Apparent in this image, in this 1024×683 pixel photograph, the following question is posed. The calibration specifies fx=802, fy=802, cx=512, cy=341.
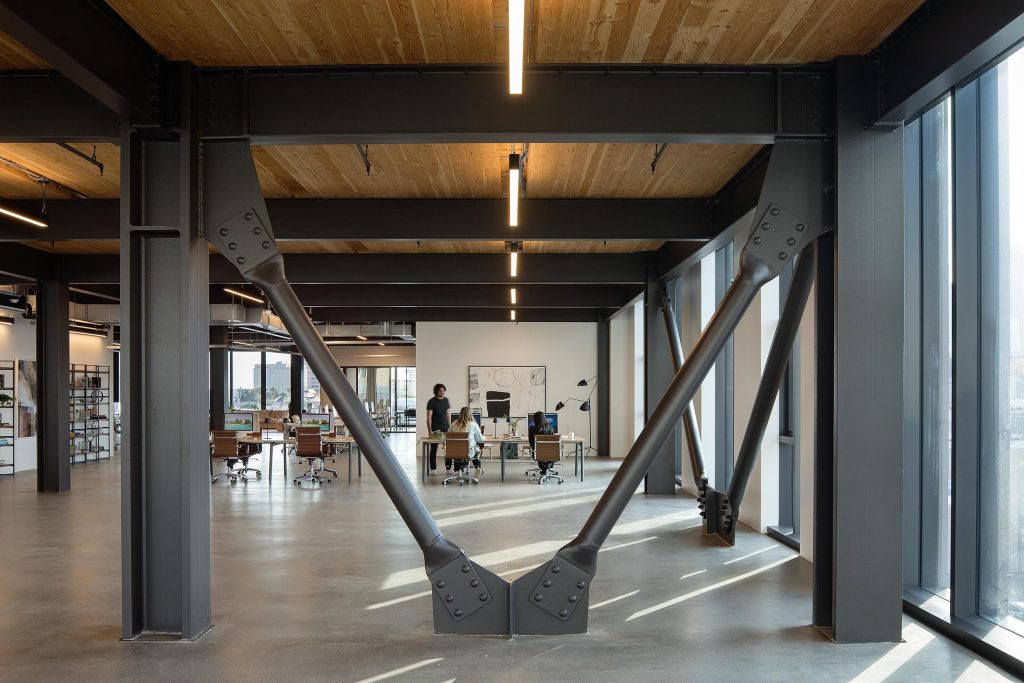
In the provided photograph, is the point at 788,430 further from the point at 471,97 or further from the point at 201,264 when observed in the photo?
the point at 201,264

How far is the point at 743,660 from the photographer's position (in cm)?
451

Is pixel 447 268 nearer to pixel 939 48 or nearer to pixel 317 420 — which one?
pixel 939 48

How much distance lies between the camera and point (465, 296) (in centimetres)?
1416

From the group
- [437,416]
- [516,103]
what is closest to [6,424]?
[437,416]

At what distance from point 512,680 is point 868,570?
2.26 meters

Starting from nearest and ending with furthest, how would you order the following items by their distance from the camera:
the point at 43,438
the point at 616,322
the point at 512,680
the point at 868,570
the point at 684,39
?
the point at 512,680
the point at 684,39
the point at 868,570
the point at 43,438
the point at 616,322

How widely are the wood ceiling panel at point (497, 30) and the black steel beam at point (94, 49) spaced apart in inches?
3.8

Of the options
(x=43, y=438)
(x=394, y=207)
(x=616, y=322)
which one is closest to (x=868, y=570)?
(x=394, y=207)

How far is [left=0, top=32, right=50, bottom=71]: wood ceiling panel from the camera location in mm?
4504

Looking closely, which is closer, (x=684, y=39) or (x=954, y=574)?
(x=684, y=39)

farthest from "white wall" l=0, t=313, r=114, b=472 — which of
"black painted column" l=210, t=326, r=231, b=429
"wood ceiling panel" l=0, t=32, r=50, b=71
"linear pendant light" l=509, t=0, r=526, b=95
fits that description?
"linear pendant light" l=509, t=0, r=526, b=95

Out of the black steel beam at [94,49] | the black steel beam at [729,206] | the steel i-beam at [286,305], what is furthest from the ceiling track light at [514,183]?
the black steel beam at [94,49]

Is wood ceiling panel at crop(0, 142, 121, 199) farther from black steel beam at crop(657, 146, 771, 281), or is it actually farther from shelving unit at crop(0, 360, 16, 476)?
shelving unit at crop(0, 360, 16, 476)

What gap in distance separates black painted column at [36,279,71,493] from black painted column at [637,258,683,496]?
28.1 ft
